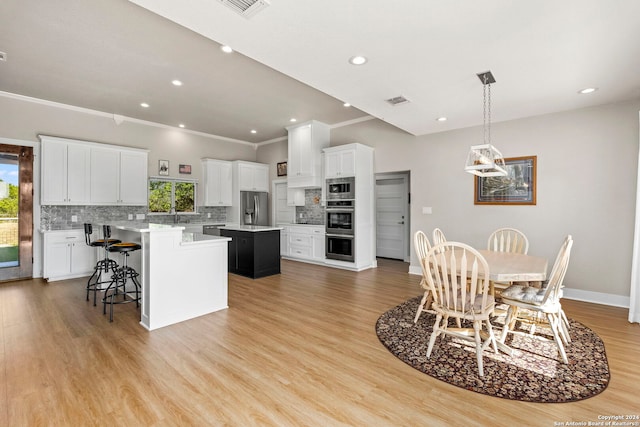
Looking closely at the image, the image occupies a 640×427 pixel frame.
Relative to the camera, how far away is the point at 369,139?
628 centimetres

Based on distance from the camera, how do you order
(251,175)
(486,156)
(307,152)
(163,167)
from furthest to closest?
(251,175), (163,167), (307,152), (486,156)

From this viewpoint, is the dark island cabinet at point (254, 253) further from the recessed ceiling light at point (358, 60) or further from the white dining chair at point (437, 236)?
the recessed ceiling light at point (358, 60)

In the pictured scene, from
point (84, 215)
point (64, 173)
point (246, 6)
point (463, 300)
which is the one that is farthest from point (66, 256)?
point (463, 300)

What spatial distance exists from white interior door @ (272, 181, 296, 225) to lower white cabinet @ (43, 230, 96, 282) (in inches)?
159

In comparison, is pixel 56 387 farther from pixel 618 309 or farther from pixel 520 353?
pixel 618 309

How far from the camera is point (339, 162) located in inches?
240

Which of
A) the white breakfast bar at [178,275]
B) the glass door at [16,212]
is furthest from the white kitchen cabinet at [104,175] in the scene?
the white breakfast bar at [178,275]

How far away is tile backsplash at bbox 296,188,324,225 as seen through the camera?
7.09m

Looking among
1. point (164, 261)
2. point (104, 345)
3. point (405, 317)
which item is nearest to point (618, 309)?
point (405, 317)

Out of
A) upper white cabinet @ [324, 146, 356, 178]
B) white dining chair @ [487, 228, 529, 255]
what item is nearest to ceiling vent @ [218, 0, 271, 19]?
white dining chair @ [487, 228, 529, 255]

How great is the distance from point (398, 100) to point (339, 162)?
2.43 m

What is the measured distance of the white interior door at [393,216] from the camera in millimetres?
7065

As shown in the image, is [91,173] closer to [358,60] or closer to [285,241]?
[285,241]

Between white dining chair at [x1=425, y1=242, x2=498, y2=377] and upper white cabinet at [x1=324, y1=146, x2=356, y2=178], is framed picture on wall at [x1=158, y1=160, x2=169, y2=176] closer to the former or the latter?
upper white cabinet at [x1=324, y1=146, x2=356, y2=178]
